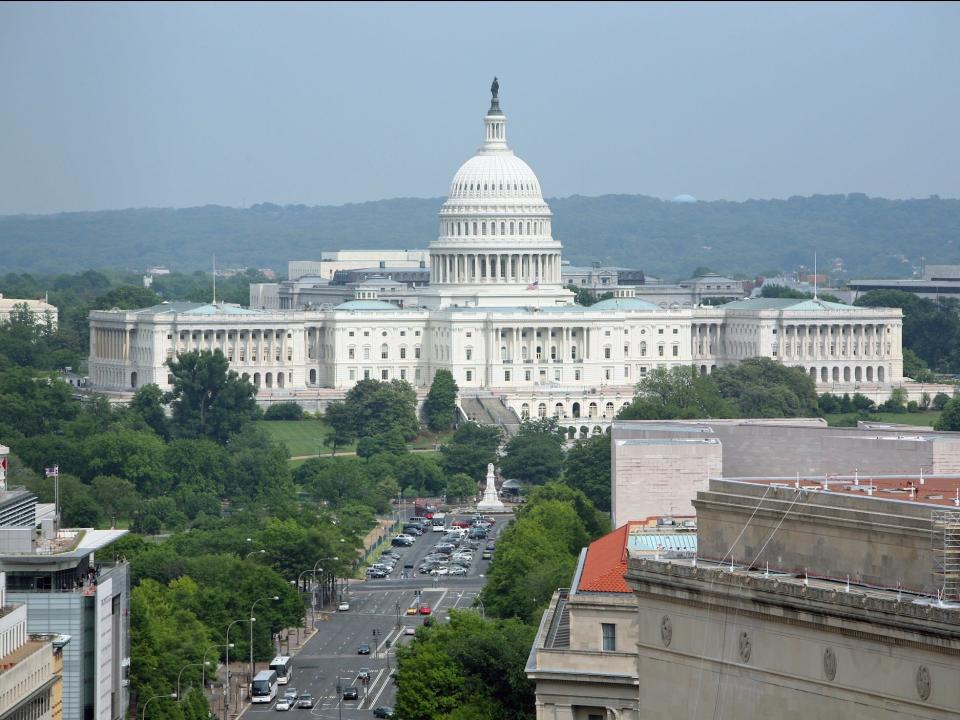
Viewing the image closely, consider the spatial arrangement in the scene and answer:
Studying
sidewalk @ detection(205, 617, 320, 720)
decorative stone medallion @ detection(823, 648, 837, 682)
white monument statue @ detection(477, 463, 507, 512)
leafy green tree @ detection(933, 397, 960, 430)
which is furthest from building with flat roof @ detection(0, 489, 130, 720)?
leafy green tree @ detection(933, 397, 960, 430)

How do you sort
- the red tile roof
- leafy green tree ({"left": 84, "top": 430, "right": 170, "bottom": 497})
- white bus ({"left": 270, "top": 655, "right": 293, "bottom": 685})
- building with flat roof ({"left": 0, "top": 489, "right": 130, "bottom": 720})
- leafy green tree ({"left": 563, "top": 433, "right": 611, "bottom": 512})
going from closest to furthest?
1. the red tile roof
2. building with flat roof ({"left": 0, "top": 489, "right": 130, "bottom": 720})
3. white bus ({"left": 270, "top": 655, "right": 293, "bottom": 685})
4. leafy green tree ({"left": 563, "top": 433, "right": 611, "bottom": 512})
5. leafy green tree ({"left": 84, "top": 430, "right": 170, "bottom": 497})

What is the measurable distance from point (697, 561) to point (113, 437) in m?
139

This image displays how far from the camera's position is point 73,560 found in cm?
7119

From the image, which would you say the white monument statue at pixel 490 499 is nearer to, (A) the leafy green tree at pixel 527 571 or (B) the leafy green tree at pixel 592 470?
(B) the leafy green tree at pixel 592 470

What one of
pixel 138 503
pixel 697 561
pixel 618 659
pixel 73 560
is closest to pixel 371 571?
pixel 138 503

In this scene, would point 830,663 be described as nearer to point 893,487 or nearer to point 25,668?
point 893,487

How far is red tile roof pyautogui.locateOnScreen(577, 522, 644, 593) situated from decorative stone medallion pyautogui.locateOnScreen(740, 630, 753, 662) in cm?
1823

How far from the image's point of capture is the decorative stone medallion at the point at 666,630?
3991 cm

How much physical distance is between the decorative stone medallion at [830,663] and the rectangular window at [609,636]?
71.4ft

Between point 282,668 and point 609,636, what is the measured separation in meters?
48.8

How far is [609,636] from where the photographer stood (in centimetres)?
5778

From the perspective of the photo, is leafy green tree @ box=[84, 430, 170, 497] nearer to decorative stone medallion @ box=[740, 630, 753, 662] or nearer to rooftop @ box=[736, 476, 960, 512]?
rooftop @ box=[736, 476, 960, 512]

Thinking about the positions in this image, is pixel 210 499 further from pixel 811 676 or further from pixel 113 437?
pixel 811 676

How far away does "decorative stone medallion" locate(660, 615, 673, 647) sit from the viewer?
39.9 metres
